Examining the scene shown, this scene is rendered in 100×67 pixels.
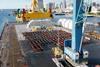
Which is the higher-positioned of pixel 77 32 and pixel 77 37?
pixel 77 32

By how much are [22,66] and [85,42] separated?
61.8 feet

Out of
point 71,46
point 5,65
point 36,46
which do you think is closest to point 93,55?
point 71,46

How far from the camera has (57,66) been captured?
89.7 feet

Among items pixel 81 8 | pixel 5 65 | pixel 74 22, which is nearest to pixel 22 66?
pixel 5 65

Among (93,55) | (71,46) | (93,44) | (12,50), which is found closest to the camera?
(71,46)

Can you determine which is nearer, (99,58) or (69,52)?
(69,52)

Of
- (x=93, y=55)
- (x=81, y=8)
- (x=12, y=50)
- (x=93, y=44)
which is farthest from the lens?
(x=93, y=44)

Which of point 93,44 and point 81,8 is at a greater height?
point 81,8

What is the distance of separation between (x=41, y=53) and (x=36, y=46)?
440 centimetres

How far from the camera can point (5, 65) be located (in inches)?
1100

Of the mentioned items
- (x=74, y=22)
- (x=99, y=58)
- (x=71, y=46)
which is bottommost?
(x=99, y=58)

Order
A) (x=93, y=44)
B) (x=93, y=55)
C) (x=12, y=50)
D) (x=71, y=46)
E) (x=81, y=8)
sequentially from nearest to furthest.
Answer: (x=81, y=8) → (x=71, y=46) → (x=93, y=55) → (x=12, y=50) → (x=93, y=44)

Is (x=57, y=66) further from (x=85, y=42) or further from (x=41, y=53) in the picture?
(x=85, y=42)

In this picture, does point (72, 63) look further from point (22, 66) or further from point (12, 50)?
point (12, 50)
